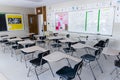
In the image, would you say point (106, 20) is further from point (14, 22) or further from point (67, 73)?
point (14, 22)

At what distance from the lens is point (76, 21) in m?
6.04

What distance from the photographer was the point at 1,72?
9.84 ft

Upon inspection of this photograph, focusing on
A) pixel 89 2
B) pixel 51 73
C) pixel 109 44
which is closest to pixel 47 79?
pixel 51 73

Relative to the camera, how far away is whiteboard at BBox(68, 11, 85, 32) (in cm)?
573

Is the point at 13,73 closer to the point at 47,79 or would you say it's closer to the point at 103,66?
the point at 47,79

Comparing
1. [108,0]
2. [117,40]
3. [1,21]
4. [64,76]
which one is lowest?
[64,76]

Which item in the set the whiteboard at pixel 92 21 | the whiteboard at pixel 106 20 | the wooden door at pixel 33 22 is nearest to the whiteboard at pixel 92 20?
the whiteboard at pixel 92 21

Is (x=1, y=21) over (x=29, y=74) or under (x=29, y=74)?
over

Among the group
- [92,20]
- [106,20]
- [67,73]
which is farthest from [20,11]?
[67,73]

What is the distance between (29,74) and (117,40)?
3.96 m

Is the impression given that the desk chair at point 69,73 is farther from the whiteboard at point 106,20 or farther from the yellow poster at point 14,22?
the yellow poster at point 14,22

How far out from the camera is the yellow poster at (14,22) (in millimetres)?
7461

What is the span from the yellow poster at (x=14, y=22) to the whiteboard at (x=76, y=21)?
4.05 m

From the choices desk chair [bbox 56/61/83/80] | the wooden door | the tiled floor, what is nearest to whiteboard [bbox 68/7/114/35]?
the tiled floor
